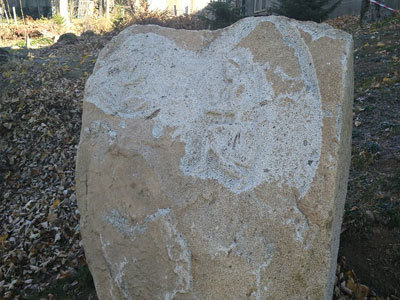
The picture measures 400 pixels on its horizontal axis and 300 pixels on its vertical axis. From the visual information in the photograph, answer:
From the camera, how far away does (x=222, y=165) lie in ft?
5.58

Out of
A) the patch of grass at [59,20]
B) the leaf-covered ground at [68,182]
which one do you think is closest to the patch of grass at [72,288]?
the leaf-covered ground at [68,182]

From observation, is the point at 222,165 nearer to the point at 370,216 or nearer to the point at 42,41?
the point at 370,216

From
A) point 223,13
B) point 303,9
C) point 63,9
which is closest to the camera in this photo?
point 223,13

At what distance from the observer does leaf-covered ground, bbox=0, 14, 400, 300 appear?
242cm

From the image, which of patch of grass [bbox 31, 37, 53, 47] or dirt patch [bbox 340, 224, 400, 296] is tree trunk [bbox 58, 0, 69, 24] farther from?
dirt patch [bbox 340, 224, 400, 296]

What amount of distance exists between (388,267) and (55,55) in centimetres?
587

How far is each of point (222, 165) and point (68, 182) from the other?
222cm

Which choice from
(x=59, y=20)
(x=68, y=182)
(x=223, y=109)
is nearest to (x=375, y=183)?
(x=223, y=109)

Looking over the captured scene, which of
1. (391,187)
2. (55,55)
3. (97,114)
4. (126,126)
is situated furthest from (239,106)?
(55,55)

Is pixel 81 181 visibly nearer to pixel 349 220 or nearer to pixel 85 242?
pixel 85 242

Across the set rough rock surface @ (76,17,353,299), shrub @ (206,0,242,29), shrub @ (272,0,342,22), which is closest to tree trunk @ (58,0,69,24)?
shrub @ (206,0,242,29)

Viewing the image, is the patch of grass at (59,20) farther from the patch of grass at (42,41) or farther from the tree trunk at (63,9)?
the patch of grass at (42,41)

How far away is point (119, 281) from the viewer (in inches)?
70.7

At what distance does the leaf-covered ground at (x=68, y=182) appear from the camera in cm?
242
